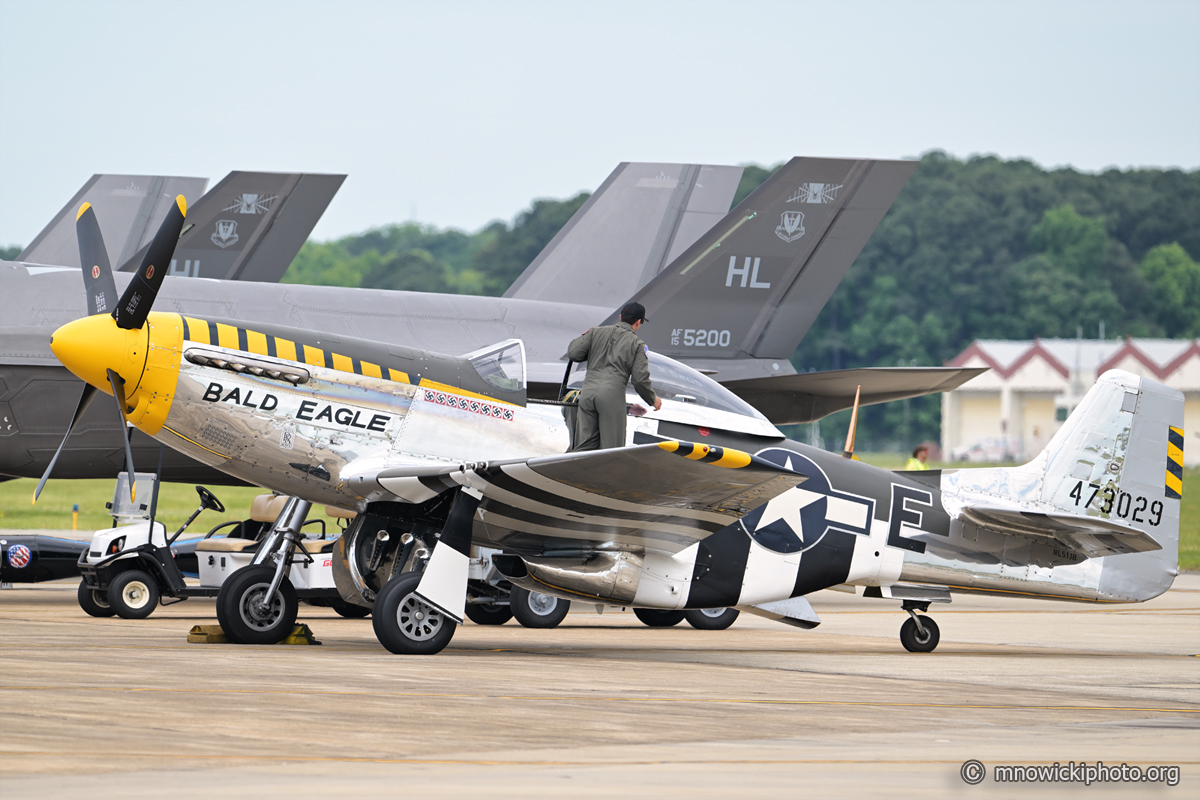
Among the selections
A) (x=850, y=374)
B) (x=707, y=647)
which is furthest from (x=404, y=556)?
(x=850, y=374)

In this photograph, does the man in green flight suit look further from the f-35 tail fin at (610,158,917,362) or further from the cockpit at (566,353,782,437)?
the f-35 tail fin at (610,158,917,362)

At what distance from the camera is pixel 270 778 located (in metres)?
5.62

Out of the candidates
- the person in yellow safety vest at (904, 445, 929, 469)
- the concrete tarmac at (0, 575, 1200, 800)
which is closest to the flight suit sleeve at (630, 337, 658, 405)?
the concrete tarmac at (0, 575, 1200, 800)

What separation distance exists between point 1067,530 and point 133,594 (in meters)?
9.12

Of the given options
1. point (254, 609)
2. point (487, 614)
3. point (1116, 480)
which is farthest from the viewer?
point (487, 614)

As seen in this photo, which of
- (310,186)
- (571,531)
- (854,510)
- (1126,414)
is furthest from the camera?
(310,186)

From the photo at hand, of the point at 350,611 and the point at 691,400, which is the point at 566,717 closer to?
A: the point at 691,400

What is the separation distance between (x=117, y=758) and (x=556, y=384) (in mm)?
6992

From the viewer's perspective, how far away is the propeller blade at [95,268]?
454 inches

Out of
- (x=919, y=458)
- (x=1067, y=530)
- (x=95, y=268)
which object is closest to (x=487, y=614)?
(x=95, y=268)

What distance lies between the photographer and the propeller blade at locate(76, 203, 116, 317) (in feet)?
37.8

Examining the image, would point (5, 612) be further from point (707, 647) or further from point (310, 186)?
point (310, 186)

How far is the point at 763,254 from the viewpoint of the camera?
68.2ft

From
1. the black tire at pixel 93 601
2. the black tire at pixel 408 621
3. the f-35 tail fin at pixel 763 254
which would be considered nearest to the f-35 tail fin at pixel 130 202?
the f-35 tail fin at pixel 763 254
